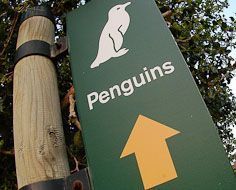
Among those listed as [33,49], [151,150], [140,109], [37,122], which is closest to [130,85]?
[140,109]

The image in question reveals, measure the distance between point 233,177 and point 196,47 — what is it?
202 cm

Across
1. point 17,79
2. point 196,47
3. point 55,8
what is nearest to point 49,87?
point 17,79

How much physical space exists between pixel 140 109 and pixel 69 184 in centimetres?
33

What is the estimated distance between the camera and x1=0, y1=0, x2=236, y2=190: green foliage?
83.4 inches

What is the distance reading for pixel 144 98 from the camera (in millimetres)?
1020

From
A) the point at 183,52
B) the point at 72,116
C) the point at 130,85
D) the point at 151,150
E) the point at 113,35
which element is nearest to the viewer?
the point at 151,150

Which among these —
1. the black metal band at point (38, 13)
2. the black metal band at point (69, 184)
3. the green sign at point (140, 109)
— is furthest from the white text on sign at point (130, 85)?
the black metal band at point (38, 13)

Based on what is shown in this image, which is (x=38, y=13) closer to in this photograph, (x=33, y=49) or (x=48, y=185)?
(x=33, y=49)

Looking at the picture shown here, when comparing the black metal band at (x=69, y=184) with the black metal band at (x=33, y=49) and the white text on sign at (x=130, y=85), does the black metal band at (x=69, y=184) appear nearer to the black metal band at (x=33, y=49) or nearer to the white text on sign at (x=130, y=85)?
the white text on sign at (x=130, y=85)

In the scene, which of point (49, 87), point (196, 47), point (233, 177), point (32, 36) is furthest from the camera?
point (196, 47)

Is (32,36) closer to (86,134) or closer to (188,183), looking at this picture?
(86,134)

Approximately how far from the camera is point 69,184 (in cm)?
102

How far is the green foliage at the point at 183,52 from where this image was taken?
2.12 metres

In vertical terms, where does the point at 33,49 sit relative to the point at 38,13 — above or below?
below
